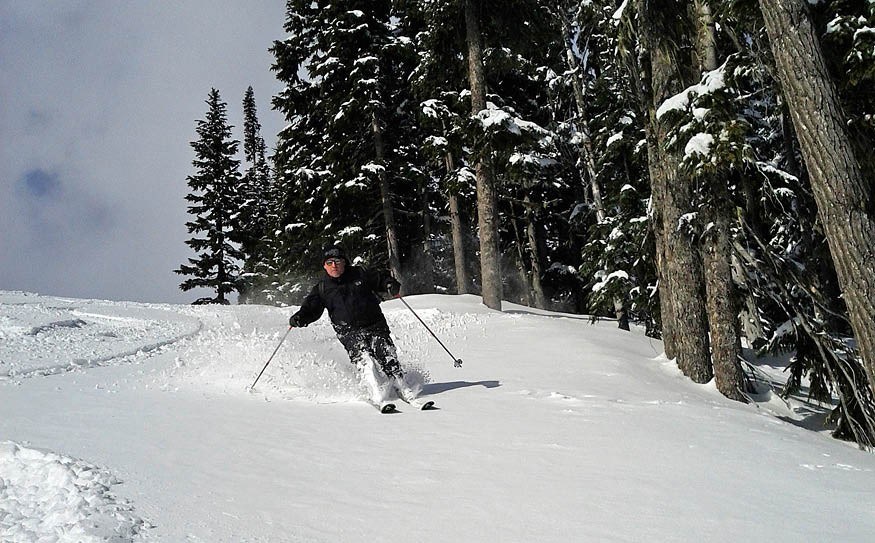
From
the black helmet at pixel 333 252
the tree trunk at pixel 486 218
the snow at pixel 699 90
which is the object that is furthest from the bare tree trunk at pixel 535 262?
the black helmet at pixel 333 252

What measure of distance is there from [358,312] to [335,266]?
0.63 metres

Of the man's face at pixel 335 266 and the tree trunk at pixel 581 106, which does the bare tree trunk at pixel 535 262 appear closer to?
the tree trunk at pixel 581 106

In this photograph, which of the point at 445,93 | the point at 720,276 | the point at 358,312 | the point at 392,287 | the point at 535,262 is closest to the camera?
the point at 358,312

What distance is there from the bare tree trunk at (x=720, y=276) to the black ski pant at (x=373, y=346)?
476cm

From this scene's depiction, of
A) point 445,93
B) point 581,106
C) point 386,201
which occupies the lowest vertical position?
point 386,201

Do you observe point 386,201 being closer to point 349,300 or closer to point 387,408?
point 349,300

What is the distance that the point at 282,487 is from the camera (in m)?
3.35

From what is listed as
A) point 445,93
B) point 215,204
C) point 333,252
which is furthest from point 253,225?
point 333,252

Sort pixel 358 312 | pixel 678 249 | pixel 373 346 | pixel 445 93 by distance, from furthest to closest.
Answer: pixel 445 93 < pixel 678 249 < pixel 358 312 < pixel 373 346

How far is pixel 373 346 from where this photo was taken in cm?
693

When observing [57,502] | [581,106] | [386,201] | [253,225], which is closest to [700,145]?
[57,502]

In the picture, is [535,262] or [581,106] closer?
[581,106]

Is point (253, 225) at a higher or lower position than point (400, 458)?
higher

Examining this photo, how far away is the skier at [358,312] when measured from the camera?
6.77m
